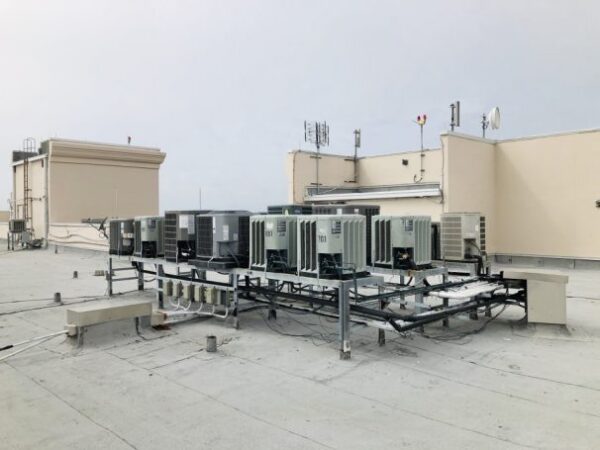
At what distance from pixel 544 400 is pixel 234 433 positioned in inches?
108

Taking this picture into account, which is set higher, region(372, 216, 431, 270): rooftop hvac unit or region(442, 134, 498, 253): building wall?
region(442, 134, 498, 253): building wall

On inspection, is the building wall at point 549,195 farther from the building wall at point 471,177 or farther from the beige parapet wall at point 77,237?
the beige parapet wall at point 77,237

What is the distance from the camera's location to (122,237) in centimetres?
990

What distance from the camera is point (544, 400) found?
428 cm

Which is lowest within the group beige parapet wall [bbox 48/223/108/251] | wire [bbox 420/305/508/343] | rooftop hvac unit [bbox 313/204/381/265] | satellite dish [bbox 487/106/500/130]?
wire [bbox 420/305/508/343]

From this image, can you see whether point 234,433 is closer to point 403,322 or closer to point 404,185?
point 403,322

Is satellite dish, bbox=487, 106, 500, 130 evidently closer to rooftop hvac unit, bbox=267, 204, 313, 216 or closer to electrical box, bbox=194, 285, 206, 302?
rooftop hvac unit, bbox=267, 204, 313, 216

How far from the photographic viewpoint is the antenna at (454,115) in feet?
50.3

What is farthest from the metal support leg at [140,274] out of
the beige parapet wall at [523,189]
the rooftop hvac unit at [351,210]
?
the beige parapet wall at [523,189]

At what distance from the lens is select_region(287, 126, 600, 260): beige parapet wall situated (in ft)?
46.1

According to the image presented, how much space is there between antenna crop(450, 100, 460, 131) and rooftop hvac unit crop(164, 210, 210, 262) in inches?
401

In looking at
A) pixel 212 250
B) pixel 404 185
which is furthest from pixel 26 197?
pixel 212 250

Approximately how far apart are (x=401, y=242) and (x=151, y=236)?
4825 mm

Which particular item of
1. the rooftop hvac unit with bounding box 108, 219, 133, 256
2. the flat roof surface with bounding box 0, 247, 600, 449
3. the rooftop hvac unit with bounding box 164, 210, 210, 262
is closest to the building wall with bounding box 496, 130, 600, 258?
the flat roof surface with bounding box 0, 247, 600, 449
